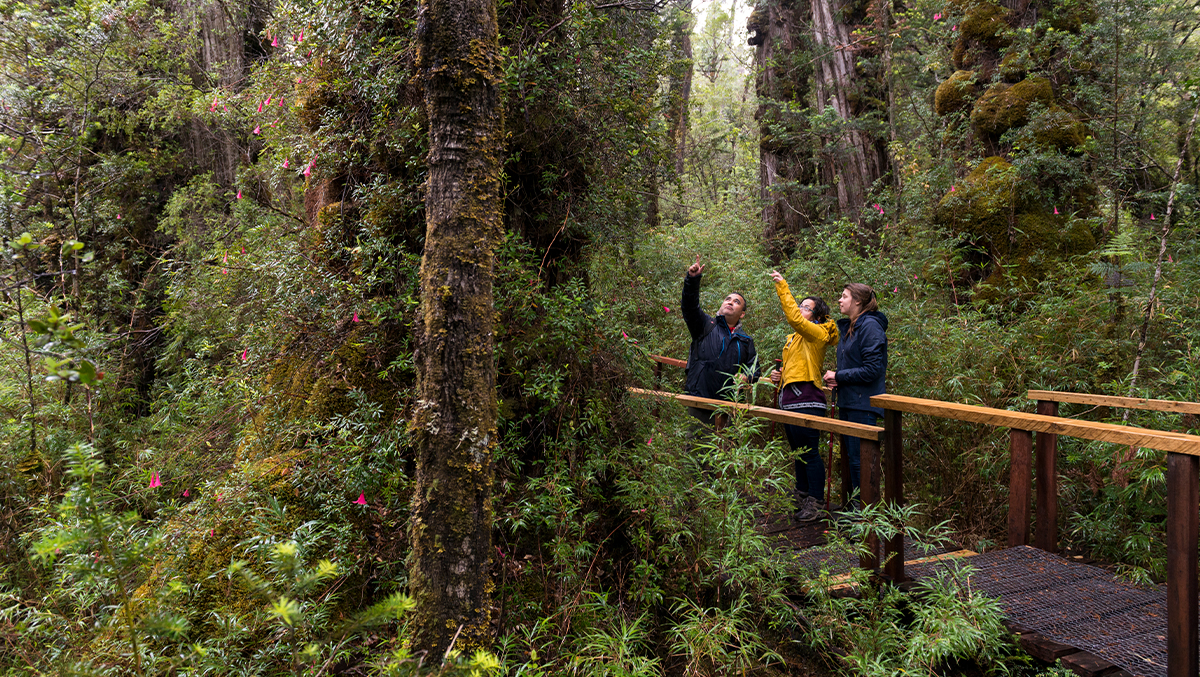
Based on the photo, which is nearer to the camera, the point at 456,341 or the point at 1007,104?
the point at 456,341

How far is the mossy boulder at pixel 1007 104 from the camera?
7516 mm

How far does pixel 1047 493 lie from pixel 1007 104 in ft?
19.5

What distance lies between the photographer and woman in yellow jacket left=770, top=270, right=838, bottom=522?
4824 millimetres

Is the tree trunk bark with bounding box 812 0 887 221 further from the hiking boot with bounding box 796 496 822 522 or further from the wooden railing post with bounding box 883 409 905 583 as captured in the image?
the wooden railing post with bounding box 883 409 905 583

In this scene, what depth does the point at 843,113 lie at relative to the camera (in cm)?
1016

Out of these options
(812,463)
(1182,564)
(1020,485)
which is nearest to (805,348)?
(812,463)

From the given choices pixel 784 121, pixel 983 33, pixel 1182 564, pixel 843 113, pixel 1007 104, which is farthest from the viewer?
pixel 784 121

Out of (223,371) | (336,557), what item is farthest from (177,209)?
(336,557)

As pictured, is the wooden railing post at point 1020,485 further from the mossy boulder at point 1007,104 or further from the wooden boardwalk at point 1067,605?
the mossy boulder at point 1007,104

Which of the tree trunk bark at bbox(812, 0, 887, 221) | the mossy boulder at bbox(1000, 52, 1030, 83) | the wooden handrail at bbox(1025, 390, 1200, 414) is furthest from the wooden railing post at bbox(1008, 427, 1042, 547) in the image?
the tree trunk bark at bbox(812, 0, 887, 221)

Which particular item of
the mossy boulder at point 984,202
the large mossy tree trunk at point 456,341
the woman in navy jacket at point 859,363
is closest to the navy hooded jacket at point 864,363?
the woman in navy jacket at point 859,363

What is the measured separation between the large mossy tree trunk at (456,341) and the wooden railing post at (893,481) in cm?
251

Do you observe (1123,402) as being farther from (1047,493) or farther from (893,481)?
(893,481)

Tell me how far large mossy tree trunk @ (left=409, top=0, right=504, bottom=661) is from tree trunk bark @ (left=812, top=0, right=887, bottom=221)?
8.65 metres
